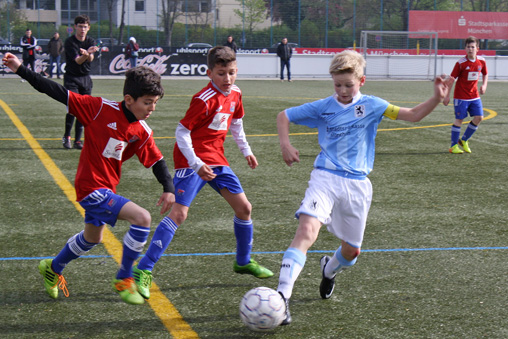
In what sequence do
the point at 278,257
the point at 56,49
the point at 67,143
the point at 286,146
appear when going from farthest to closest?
the point at 56,49, the point at 67,143, the point at 278,257, the point at 286,146

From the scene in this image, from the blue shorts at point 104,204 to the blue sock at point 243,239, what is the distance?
0.97 m

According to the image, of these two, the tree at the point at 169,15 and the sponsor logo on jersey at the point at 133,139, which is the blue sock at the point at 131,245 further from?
the tree at the point at 169,15

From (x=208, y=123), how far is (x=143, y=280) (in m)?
1.19

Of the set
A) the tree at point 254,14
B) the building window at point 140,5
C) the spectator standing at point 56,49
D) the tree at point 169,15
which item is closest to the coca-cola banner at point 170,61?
the tree at point 169,15

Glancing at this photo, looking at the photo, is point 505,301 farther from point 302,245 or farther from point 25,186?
point 25,186

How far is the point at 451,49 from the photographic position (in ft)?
136

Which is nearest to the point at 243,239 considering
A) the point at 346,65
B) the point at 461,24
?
the point at 346,65

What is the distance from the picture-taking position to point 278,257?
536cm

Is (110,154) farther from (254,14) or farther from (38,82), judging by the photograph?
(254,14)

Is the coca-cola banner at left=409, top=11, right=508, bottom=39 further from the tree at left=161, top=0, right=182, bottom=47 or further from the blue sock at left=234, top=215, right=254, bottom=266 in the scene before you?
the blue sock at left=234, top=215, right=254, bottom=266

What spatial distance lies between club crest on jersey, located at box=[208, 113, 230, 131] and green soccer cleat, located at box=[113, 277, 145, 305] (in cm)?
123

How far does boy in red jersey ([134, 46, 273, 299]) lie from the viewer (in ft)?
14.8

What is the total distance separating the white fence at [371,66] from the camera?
114ft

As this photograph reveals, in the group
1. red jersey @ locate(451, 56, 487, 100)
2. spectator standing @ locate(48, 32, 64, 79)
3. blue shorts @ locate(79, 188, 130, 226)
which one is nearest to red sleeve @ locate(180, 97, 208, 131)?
blue shorts @ locate(79, 188, 130, 226)
